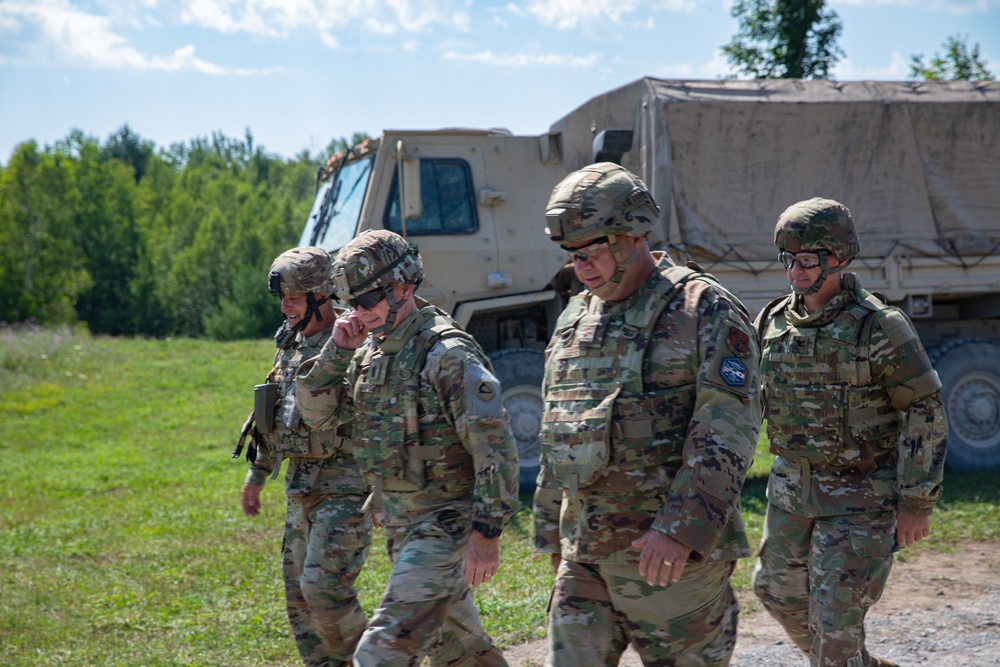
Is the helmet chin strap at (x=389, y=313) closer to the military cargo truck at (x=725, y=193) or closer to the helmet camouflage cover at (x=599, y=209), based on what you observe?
the helmet camouflage cover at (x=599, y=209)

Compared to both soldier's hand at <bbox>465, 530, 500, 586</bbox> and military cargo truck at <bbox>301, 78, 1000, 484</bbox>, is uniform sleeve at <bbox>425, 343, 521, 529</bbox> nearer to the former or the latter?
soldier's hand at <bbox>465, 530, 500, 586</bbox>

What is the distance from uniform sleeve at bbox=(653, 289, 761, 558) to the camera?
8.41ft

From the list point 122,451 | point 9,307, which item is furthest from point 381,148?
point 9,307

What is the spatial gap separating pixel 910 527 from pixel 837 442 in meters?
0.38

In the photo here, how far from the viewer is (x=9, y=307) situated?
40438mm

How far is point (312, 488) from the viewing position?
13.8ft

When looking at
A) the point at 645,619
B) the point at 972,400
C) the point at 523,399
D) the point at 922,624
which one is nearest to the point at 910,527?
the point at 645,619

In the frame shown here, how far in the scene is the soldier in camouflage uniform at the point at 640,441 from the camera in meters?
2.63

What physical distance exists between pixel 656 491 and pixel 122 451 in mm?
11400

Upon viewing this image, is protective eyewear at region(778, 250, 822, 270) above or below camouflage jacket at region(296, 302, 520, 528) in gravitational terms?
above

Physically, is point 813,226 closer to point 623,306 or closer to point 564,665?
point 623,306

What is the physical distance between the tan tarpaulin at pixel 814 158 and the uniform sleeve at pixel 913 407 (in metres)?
4.43

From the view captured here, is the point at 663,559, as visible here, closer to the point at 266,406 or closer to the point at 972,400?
the point at 266,406

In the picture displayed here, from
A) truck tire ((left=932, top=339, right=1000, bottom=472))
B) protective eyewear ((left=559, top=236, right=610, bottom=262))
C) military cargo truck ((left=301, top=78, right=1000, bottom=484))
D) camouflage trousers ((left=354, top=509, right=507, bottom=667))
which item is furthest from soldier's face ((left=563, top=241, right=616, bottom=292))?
truck tire ((left=932, top=339, right=1000, bottom=472))
